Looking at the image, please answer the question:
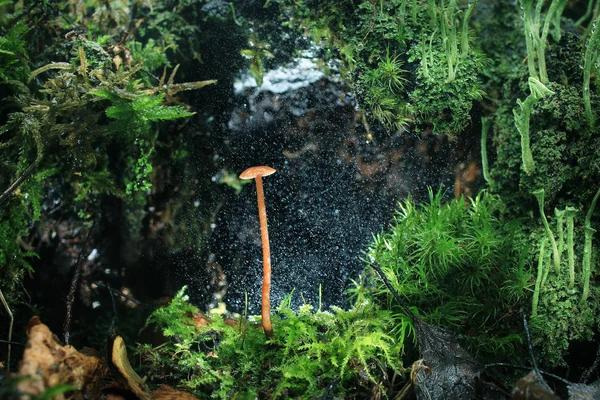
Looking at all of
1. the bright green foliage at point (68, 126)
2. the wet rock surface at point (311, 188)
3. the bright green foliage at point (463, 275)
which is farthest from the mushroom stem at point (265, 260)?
the bright green foliage at point (68, 126)

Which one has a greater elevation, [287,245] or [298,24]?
[298,24]

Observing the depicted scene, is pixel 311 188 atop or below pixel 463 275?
atop

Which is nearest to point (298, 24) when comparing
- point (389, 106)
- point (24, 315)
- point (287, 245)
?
point (389, 106)

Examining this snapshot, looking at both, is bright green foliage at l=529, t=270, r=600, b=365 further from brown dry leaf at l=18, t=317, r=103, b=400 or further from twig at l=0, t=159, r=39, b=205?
twig at l=0, t=159, r=39, b=205

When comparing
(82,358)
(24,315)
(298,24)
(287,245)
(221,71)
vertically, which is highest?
(298,24)

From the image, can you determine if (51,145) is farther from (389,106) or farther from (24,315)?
(389,106)

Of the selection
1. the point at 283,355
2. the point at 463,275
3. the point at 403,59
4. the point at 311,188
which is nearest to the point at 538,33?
the point at 403,59

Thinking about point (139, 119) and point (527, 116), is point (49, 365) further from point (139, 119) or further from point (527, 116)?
point (527, 116)
